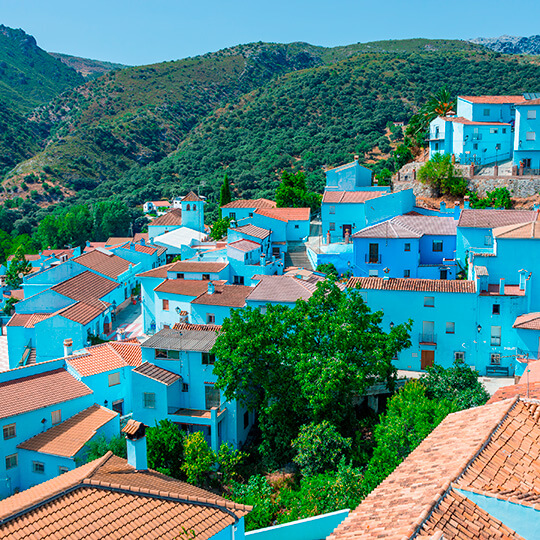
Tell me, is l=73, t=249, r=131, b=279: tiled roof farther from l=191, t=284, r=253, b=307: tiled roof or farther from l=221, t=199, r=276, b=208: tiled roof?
l=191, t=284, r=253, b=307: tiled roof

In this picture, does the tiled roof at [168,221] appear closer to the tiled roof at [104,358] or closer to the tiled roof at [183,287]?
the tiled roof at [183,287]

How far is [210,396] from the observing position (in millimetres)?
32094

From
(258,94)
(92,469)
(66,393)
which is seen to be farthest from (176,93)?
(92,469)

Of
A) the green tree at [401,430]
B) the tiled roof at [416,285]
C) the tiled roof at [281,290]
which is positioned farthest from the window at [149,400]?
the tiled roof at [416,285]

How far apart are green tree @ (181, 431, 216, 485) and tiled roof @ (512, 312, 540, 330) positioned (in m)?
17.8

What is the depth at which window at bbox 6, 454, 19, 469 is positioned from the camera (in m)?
27.4

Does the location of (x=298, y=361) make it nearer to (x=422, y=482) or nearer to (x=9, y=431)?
(x=9, y=431)

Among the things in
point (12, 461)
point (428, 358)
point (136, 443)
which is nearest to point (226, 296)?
point (428, 358)

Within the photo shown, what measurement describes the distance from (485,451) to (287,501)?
12386mm

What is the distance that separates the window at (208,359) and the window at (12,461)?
34.0ft

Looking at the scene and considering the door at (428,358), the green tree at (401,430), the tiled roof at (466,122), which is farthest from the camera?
the tiled roof at (466,122)

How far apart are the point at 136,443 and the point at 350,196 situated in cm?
3862

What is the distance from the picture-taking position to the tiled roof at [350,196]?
172 feet

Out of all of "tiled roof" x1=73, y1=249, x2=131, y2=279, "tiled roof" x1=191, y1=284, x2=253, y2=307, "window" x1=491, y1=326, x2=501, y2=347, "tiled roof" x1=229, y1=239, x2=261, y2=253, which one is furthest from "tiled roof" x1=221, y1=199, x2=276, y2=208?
"window" x1=491, y1=326, x2=501, y2=347
